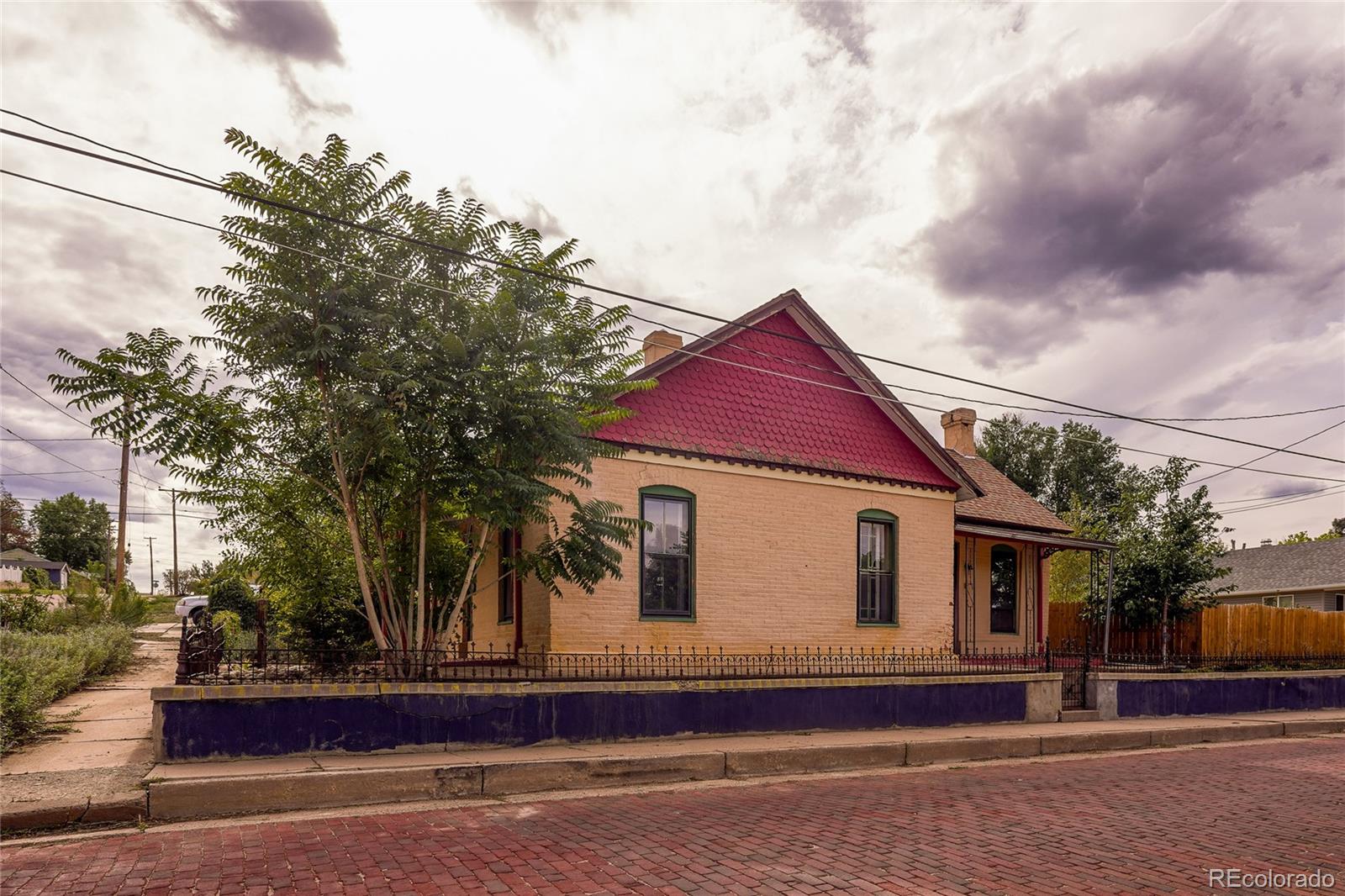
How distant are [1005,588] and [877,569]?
636cm

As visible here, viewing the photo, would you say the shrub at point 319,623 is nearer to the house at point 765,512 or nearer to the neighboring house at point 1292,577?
the house at point 765,512

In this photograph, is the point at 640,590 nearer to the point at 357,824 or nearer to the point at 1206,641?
the point at 357,824

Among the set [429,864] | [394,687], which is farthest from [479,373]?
[429,864]

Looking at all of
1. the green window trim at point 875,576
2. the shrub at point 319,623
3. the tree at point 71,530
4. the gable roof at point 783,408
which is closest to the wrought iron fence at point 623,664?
the green window trim at point 875,576

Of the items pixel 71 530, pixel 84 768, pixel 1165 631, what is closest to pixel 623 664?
pixel 84 768

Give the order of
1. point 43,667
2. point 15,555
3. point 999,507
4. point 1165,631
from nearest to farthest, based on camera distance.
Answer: point 43,667 → point 1165,631 → point 999,507 → point 15,555

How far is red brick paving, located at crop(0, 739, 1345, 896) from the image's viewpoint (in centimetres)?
571

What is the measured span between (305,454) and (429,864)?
20.8 ft

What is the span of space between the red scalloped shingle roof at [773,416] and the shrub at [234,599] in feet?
60.5

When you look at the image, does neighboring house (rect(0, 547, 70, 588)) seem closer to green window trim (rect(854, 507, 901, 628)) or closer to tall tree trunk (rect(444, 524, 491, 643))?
tall tree trunk (rect(444, 524, 491, 643))

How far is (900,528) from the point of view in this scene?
16.7 meters

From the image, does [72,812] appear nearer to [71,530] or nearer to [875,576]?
[875,576]

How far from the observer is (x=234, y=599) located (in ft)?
91.0

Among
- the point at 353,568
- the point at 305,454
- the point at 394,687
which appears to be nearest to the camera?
the point at 394,687
